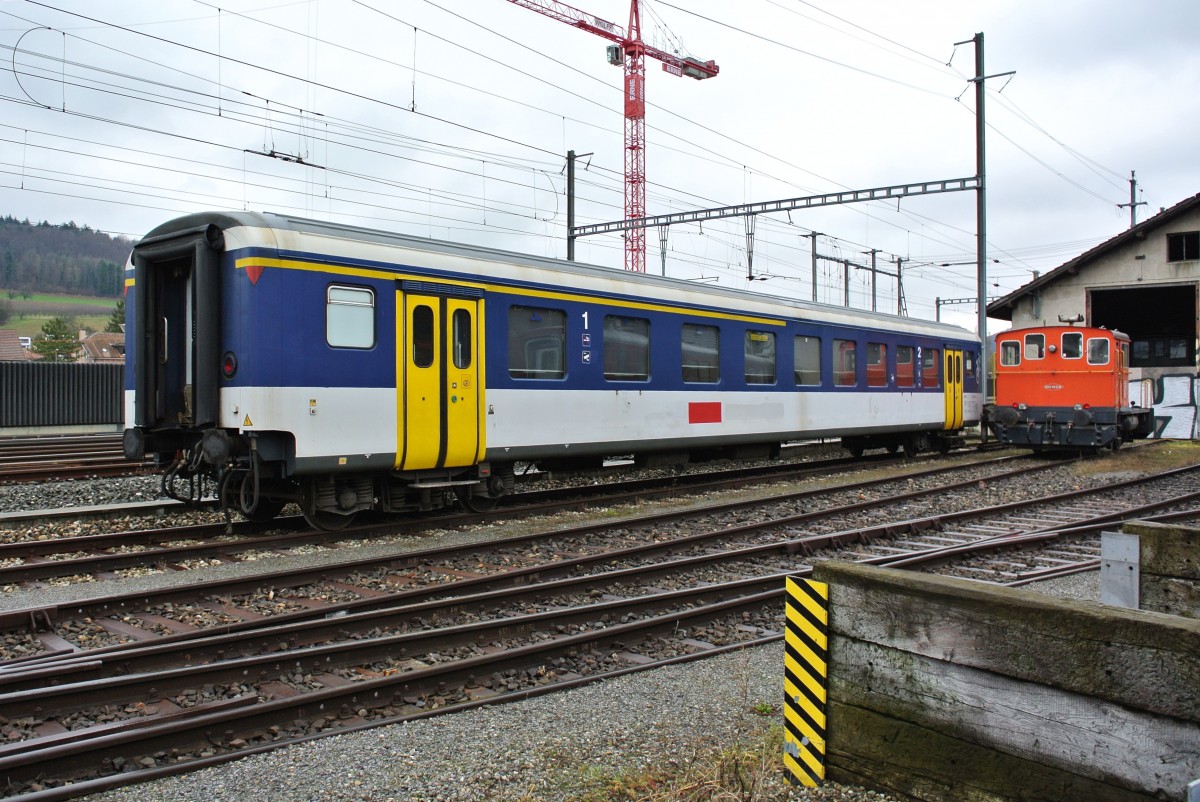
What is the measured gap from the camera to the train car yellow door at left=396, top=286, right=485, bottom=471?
997 cm

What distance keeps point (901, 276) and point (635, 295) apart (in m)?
36.5

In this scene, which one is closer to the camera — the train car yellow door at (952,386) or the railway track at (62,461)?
the railway track at (62,461)

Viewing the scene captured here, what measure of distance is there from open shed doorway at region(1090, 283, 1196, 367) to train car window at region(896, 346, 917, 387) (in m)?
16.5

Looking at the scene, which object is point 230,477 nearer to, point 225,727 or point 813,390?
point 225,727

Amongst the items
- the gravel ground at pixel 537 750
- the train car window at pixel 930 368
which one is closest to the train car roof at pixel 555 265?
the train car window at pixel 930 368

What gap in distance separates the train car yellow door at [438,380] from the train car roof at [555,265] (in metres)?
0.67

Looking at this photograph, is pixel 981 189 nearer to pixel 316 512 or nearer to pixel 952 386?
pixel 952 386

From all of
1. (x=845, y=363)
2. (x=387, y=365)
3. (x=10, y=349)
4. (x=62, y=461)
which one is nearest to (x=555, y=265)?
(x=387, y=365)

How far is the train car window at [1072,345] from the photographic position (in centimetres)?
2019

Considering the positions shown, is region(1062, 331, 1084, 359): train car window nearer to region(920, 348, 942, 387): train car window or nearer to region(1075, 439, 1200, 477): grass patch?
region(1075, 439, 1200, 477): grass patch

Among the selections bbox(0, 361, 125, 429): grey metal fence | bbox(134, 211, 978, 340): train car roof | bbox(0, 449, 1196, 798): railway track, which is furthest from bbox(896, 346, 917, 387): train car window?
bbox(0, 361, 125, 429): grey metal fence

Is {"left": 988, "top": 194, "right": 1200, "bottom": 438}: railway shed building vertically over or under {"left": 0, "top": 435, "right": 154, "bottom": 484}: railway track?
over

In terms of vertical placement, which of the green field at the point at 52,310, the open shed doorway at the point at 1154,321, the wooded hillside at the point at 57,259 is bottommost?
the open shed doorway at the point at 1154,321

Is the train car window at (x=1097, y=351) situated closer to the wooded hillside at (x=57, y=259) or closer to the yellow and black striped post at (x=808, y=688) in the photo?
the yellow and black striped post at (x=808, y=688)
